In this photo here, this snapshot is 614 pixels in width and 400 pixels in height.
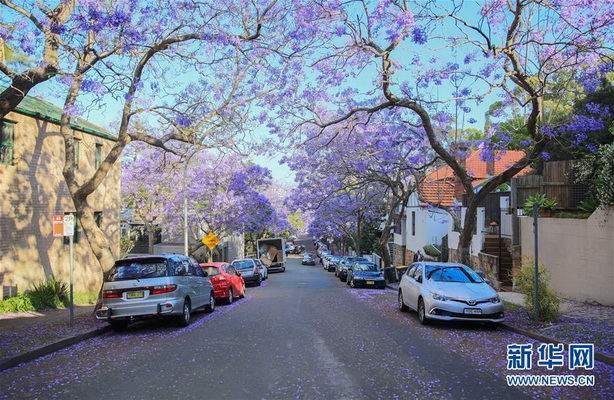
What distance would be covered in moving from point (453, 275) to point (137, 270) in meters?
7.57

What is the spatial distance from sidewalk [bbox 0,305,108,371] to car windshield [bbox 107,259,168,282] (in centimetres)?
126

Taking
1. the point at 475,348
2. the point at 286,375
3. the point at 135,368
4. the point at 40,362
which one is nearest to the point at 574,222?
the point at 475,348

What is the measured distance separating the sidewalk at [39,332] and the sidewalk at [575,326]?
9.04 m

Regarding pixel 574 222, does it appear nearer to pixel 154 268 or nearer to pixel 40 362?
pixel 154 268

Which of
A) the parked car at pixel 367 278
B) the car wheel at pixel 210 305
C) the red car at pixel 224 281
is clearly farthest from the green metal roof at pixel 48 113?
the parked car at pixel 367 278

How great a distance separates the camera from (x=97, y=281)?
65.5ft

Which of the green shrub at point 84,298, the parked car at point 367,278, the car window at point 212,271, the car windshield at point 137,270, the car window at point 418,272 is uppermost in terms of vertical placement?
the car windshield at point 137,270

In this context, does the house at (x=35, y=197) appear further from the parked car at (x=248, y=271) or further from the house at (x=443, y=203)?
the house at (x=443, y=203)

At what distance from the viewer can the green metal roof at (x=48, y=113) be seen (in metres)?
15.6

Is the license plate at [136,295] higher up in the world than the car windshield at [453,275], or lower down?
lower down

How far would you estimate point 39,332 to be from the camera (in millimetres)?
10359

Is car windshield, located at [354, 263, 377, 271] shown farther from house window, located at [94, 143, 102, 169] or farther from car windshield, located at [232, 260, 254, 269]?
house window, located at [94, 143, 102, 169]

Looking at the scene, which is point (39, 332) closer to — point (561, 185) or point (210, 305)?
point (210, 305)

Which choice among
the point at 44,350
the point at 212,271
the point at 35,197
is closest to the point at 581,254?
the point at 212,271
